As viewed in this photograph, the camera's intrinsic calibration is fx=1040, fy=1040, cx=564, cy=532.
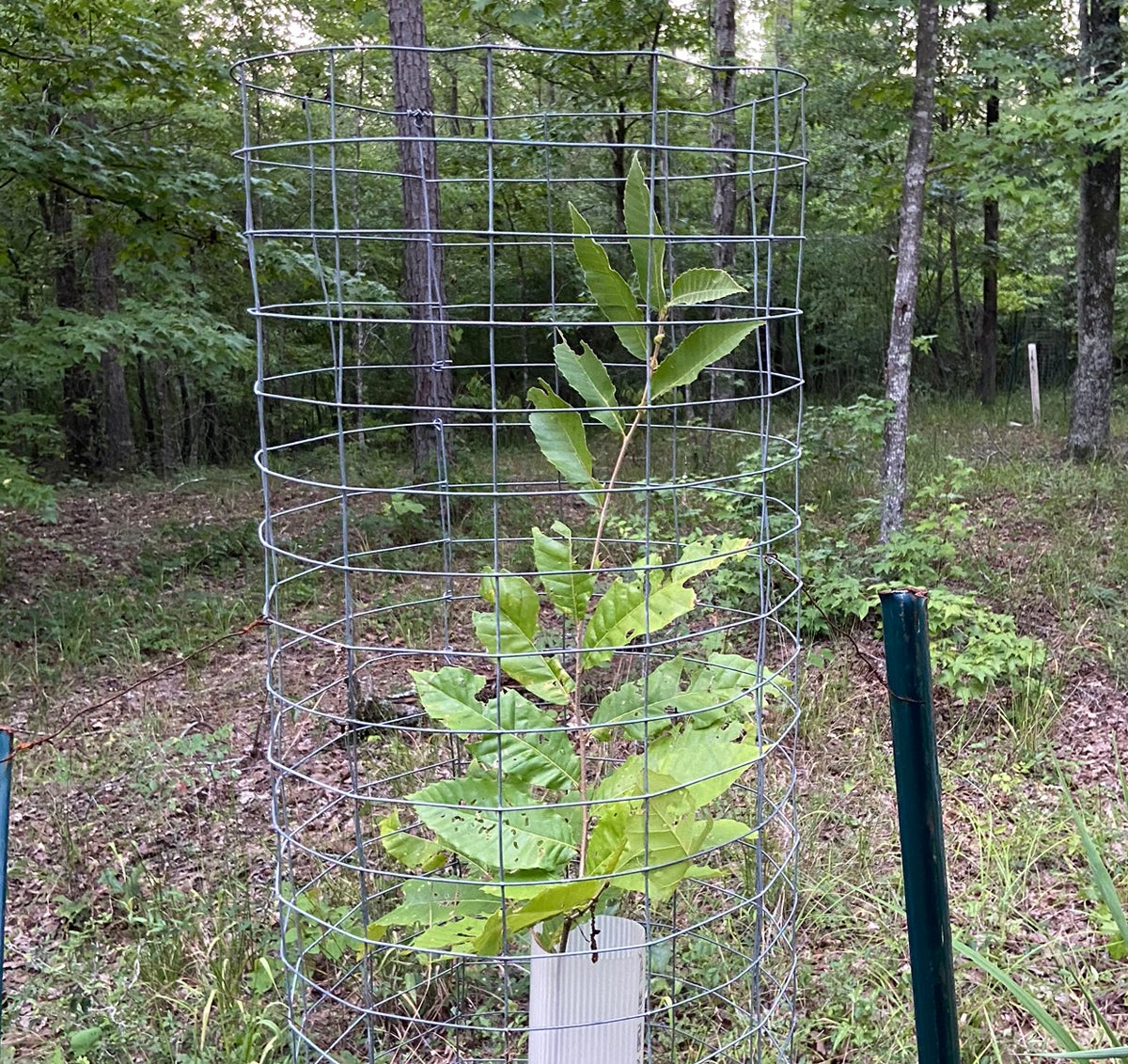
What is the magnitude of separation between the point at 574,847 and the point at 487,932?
0.67 feet

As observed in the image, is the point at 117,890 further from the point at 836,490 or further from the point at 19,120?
the point at 836,490

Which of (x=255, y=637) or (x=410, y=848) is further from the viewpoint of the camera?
(x=255, y=637)

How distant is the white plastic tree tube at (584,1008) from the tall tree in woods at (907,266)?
3.90m

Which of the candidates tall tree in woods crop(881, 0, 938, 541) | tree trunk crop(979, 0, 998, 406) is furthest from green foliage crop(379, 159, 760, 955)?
tree trunk crop(979, 0, 998, 406)

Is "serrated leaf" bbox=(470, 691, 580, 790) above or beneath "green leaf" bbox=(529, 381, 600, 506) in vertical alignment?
beneath

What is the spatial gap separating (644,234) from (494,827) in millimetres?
1041

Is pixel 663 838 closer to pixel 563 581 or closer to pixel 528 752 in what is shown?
pixel 528 752

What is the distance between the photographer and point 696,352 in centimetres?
179

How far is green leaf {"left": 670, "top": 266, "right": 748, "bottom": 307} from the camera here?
174cm

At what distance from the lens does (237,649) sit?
5.08m

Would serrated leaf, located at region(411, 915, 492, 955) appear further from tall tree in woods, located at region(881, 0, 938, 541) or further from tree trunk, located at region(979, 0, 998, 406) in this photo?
tree trunk, located at region(979, 0, 998, 406)

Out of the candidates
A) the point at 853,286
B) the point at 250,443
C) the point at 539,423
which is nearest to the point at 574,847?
the point at 539,423

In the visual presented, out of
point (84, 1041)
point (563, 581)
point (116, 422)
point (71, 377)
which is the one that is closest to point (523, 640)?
point (563, 581)

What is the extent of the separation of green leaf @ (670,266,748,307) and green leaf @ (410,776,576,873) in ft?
2.95
